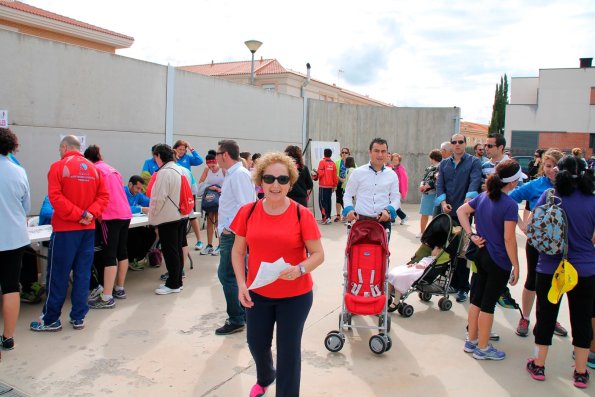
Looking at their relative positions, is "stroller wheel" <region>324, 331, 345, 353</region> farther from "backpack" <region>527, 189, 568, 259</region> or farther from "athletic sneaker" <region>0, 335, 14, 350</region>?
"athletic sneaker" <region>0, 335, 14, 350</region>

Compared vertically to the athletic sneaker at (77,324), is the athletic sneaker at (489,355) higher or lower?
higher

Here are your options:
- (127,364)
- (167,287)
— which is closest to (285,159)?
(127,364)

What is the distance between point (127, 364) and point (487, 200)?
3334 mm

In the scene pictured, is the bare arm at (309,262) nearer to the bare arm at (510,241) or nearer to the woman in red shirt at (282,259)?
the woman in red shirt at (282,259)

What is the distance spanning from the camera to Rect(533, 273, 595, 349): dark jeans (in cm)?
364

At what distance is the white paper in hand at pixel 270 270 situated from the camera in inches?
110

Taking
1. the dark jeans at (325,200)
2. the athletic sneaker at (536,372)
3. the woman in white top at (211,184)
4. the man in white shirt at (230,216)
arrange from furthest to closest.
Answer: the dark jeans at (325,200), the woman in white top at (211,184), the man in white shirt at (230,216), the athletic sneaker at (536,372)

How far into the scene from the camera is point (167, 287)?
19.5 ft

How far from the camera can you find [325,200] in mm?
11500

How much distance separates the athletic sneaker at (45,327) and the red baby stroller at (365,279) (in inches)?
102

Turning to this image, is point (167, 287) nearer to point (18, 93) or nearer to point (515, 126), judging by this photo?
point (18, 93)

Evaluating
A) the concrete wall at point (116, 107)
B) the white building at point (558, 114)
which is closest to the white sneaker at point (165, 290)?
the concrete wall at point (116, 107)

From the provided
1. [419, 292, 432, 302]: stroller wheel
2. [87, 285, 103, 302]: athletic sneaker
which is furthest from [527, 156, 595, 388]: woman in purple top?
[87, 285, 103, 302]: athletic sneaker

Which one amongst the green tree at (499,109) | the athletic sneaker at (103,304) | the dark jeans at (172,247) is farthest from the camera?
the green tree at (499,109)
